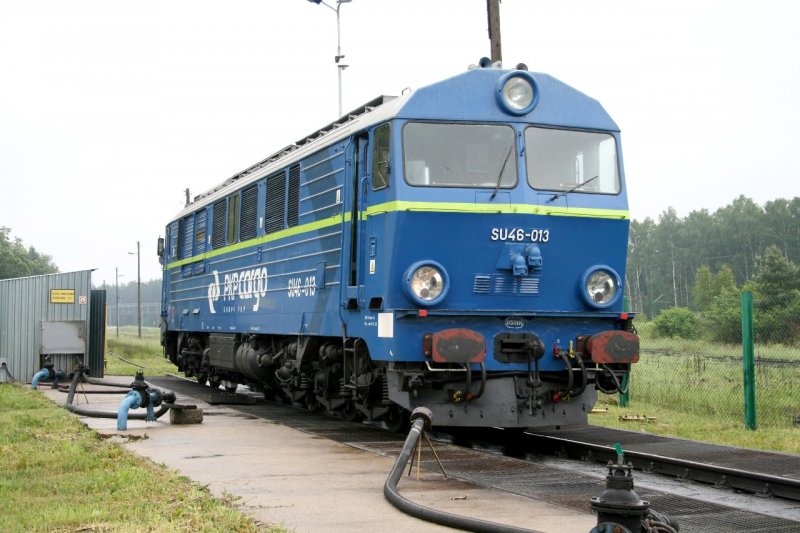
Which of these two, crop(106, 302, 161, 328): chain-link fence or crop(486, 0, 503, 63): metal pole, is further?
crop(106, 302, 161, 328): chain-link fence

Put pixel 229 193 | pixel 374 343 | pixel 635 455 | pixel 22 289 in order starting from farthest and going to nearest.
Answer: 1. pixel 22 289
2. pixel 229 193
3. pixel 374 343
4. pixel 635 455

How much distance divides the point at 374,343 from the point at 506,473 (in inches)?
88.9

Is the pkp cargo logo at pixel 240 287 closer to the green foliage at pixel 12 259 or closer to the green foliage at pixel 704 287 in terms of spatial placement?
the green foliage at pixel 704 287

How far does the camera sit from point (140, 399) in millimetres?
12867

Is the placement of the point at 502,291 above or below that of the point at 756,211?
below

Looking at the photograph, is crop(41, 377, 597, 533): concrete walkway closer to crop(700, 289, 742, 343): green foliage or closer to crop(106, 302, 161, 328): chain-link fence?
crop(700, 289, 742, 343): green foliage

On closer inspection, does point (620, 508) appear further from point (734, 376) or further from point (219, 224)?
point (734, 376)

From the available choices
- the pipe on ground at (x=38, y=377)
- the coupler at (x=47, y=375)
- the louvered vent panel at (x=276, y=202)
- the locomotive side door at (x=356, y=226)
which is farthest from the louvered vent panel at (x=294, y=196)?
the pipe on ground at (x=38, y=377)

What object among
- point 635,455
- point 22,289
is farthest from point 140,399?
point 22,289

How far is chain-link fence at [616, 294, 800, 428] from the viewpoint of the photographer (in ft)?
47.4

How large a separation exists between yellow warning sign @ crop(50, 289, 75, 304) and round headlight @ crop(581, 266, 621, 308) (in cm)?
1564

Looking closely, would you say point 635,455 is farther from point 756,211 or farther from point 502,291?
point 756,211

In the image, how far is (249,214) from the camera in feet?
52.0

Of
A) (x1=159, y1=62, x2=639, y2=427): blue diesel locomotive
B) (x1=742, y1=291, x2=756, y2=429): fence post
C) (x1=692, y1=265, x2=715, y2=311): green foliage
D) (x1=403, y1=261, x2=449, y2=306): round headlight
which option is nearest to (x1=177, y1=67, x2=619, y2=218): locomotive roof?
(x1=159, y1=62, x2=639, y2=427): blue diesel locomotive
